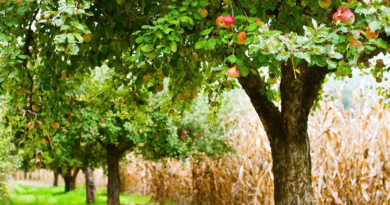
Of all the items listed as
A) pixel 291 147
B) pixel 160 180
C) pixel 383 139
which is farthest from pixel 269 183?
pixel 160 180

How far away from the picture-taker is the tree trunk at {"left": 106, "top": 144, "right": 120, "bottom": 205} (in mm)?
12164

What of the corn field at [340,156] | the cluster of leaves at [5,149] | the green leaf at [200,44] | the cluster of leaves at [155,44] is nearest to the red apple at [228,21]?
the cluster of leaves at [155,44]

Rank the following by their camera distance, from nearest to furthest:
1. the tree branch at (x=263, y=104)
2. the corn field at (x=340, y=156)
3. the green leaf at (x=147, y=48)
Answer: the green leaf at (x=147, y=48) < the tree branch at (x=263, y=104) < the corn field at (x=340, y=156)

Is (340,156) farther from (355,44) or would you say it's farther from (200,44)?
(200,44)

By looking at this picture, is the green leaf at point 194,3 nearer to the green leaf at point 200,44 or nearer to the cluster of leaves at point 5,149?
the green leaf at point 200,44

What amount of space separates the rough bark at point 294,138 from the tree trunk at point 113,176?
8926 mm

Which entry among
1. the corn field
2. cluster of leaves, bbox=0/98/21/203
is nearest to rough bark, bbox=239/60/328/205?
the corn field

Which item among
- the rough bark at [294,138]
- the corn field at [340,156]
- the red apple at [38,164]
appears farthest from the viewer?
the corn field at [340,156]

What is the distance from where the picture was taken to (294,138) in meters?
4.02

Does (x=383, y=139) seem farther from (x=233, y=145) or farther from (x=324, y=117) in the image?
(x=233, y=145)

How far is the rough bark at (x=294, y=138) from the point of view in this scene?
13.0 feet

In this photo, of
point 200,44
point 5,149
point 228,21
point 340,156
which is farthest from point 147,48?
point 5,149

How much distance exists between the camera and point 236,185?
32.2ft

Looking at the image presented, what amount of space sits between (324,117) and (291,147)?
347cm
